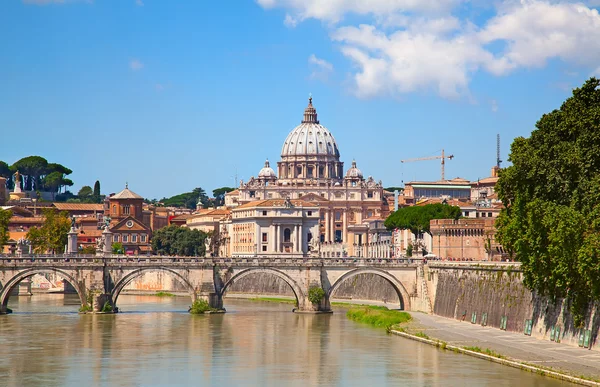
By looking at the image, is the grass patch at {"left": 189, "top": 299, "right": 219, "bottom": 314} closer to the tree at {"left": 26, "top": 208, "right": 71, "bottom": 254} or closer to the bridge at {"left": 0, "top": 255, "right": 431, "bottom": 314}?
the bridge at {"left": 0, "top": 255, "right": 431, "bottom": 314}

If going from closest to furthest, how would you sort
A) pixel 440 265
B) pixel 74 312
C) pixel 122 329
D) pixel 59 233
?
1. pixel 122 329
2. pixel 440 265
3. pixel 74 312
4. pixel 59 233

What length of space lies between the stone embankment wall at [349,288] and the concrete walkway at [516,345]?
1588 cm

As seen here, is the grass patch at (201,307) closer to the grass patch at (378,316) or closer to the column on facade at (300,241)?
the grass patch at (378,316)

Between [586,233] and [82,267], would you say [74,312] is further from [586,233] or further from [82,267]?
[586,233]

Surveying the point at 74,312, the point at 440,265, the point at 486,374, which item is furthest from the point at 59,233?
the point at 486,374

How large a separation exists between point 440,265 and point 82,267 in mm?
17647

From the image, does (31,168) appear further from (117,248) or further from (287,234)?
(117,248)

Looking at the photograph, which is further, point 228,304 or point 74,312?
point 228,304

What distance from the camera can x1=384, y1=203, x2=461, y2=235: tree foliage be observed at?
345ft

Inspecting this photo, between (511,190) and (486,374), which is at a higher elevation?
(511,190)

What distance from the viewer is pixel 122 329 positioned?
60281 millimetres

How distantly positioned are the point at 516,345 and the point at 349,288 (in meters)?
34.4

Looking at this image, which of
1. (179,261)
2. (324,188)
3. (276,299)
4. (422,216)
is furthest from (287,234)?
(179,261)

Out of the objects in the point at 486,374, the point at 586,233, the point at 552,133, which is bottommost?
the point at 486,374
